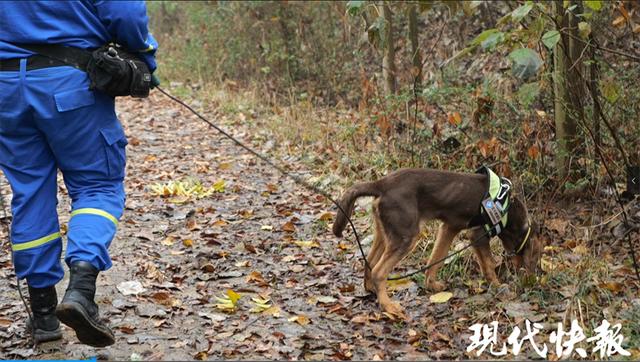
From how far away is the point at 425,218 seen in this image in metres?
5.28

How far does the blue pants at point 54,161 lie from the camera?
3.97 m

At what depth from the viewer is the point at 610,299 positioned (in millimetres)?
4766

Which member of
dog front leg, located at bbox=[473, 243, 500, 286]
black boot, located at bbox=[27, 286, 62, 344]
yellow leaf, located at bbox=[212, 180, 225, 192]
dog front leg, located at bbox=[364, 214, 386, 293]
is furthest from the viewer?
yellow leaf, located at bbox=[212, 180, 225, 192]

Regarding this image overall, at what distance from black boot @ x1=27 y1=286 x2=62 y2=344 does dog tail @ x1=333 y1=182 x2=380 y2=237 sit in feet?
6.18

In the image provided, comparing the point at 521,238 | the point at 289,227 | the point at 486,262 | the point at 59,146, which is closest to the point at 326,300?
the point at 486,262

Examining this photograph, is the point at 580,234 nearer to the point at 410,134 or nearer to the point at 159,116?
the point at 410,134

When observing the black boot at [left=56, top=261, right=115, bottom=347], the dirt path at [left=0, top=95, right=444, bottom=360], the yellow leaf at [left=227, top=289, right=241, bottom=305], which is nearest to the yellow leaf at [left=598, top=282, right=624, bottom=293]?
the dirt path at [left=0, top=95, right=444, bottom=360]

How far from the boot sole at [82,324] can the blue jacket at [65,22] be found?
1.41m

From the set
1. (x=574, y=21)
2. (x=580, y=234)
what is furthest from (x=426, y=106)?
(x=580, y=234)

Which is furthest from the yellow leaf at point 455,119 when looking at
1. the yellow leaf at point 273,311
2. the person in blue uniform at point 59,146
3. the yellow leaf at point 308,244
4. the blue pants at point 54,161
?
the blue pants at point 54,161

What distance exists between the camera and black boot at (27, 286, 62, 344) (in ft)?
14.0

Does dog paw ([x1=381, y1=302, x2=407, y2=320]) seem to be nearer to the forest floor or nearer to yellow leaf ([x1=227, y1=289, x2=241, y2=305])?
the forest floor

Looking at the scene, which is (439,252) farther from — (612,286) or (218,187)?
(218,187)

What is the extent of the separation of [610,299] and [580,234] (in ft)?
5.01
